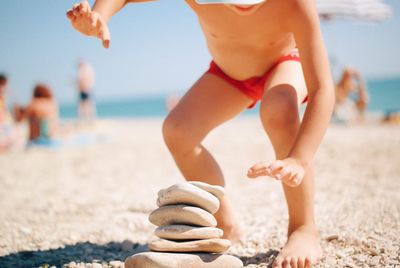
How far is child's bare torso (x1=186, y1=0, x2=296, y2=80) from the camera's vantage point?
2250 millimetres

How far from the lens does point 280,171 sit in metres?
1.75

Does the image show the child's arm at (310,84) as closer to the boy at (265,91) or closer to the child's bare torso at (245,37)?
the boy at (265,91)

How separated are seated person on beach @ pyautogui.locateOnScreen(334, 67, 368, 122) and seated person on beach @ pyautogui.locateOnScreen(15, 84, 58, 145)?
28.2 ft

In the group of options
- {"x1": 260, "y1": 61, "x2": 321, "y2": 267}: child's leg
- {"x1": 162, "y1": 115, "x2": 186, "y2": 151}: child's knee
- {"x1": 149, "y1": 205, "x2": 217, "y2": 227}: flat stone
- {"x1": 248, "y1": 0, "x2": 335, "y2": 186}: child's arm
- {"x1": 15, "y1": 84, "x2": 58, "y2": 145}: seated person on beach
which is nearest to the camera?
{"x1": 248, "y1": 0, "x2": 335, "y2": 186}: child's arm

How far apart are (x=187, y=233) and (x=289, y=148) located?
72cm

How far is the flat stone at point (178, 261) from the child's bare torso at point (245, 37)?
114cm

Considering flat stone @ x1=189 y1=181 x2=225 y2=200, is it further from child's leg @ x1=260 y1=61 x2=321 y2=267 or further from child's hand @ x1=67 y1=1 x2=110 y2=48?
child's hand @ x1=67 y1=1 x2=110 y2=48

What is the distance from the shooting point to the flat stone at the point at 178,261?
75.6 inches

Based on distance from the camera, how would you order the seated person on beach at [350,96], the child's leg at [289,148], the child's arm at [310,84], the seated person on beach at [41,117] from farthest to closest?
the seated person on beach at [350,96]
the seated person on beach at [41,117]
the child's leg at [289,148]
the child's arm at [310,84]

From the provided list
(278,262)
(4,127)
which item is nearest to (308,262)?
(278,262)

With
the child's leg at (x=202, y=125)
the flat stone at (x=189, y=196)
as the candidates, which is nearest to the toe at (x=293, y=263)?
the flat stone at (x=189, y=196)

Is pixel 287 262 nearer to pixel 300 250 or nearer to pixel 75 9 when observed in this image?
pixel 300 250

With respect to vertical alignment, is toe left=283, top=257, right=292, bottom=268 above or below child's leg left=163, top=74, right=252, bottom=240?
below

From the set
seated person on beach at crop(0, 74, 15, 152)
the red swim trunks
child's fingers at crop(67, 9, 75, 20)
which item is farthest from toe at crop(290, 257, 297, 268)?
seated person on beach at crop(0, 74, 15, 152)
